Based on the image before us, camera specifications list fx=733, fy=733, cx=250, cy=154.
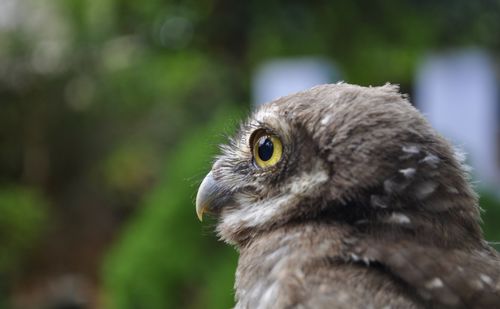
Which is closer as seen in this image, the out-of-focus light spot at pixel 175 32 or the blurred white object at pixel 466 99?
the out-of-focus light spot at pixel 175 32

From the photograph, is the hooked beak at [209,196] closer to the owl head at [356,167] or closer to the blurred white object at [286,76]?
the owl head at [356,167]

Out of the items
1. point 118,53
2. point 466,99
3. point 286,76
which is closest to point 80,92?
point 118,53

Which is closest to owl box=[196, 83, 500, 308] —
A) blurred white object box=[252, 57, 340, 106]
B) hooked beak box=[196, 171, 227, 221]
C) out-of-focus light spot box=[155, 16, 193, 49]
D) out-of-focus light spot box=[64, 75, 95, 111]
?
hooked beak box=[196, 171, 227, 221]

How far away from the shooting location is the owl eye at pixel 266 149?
199cm

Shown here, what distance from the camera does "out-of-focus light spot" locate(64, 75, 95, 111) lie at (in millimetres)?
10594

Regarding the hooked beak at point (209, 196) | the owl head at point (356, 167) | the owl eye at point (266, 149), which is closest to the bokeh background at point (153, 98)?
the hooked beak at point (209, 196)

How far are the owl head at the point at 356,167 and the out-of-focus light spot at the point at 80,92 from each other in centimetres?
893

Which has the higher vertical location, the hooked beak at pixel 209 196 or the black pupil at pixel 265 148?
the black pupil at pixel 265 148

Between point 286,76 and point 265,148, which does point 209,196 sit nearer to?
point 265,148

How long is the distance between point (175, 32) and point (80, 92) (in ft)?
10.9

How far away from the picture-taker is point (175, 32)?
311 inches

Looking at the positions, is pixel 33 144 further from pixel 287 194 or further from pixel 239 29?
pixel 287 194

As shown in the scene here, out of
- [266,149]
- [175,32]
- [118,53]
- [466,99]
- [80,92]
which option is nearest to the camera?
[266,149]

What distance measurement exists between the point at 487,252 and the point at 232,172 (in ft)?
2.57
